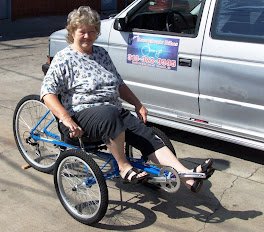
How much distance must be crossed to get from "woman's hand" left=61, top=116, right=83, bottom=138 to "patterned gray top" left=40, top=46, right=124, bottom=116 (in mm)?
230

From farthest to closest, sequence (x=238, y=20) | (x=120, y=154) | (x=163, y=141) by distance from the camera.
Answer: (x=238, y=20), (x=163, y=141), (x=120, y=154)

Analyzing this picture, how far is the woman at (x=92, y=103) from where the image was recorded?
3701mm

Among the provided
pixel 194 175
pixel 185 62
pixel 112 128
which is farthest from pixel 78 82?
pixel 185 62

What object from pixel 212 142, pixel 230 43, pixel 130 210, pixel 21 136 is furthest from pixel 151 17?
pixel 130 210

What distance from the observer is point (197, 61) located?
4.95 meters

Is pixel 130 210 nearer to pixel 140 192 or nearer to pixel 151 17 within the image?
pixel 140 192

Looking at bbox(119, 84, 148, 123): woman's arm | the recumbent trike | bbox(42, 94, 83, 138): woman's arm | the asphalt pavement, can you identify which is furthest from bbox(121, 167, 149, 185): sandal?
bbox(119, 84, 148, 123): woman's arm

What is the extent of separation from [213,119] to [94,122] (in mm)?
1724

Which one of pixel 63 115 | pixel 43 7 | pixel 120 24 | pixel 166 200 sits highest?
pixel 120 24

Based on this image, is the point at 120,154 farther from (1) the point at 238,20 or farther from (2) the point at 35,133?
(1) the point at 238,20

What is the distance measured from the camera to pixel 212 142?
5609 millimetres

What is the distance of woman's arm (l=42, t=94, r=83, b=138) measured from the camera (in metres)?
3.63

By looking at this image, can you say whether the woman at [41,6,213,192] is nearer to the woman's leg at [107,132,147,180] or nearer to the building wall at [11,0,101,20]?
the woman's leg at [107,132,147,180]

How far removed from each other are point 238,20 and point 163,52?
82cm
